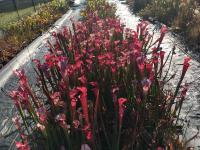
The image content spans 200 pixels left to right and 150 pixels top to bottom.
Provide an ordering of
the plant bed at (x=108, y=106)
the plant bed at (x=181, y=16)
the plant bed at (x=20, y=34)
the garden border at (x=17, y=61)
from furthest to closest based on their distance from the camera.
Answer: the plant bed at (x=20, y=34)
the plant bed at (x=181, y=16)
the garden border at (x=17, y=61)
the plant bed at (x=108, y=106)

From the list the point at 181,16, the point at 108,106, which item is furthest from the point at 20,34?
the point at 108,106

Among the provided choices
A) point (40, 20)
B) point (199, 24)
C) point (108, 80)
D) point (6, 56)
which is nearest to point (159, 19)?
point (199, 24)

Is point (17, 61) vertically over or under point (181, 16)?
under

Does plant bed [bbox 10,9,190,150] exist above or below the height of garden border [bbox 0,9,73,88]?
above

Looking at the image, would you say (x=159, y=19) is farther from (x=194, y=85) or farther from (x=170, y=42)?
(x=194, y=85)

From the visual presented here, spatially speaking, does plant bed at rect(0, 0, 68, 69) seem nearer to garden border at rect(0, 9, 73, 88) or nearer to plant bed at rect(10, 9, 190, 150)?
garden border at rect(0, 9, 73, 88)

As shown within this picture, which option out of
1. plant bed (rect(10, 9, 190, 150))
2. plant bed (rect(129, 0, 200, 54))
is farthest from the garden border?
plant bed (rect(129, 0, 200, 54))

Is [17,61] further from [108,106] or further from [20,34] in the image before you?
[108,106]

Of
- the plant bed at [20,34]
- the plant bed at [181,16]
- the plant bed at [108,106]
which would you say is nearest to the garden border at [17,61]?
the plant bed at [20,34]

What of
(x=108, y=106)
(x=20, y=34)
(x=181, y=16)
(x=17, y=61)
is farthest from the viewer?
(x=20, y=34)

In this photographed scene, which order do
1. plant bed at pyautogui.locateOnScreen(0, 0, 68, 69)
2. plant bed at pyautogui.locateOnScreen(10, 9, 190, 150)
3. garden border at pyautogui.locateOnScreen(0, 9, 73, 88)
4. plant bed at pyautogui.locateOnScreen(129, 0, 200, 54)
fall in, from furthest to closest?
plant bed at pyautogui.locateOnScreen(0, 0, 68, 69), plant bed at pyautogui.locateOnScreen(129, 0, 200, 54), garden border at pyautogui.locateOnScreen(0, 9, 73, 88), plant bed at pyautogui.locateOnScreen(10, 9, 190, 150)

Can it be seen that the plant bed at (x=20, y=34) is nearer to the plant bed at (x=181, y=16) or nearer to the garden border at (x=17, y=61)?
the garden border at (x=17, y=61)

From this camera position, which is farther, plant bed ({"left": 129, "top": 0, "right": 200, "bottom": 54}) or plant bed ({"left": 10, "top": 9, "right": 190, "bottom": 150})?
plant bed ({"left": 129, "top": 0, "right": 200, "bottom": 54})

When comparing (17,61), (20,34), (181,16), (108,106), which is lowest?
(20,34)
